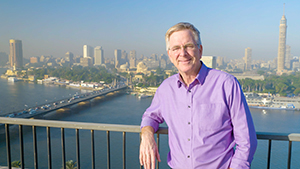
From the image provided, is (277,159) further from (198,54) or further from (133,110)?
(133,110)

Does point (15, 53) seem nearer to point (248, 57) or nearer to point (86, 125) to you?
point (86, 125)

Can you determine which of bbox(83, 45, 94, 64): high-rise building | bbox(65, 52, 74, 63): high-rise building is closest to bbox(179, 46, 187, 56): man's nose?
bbox(65, 52, 74, 63): high-rise building

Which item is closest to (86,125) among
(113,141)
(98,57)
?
(113,141)

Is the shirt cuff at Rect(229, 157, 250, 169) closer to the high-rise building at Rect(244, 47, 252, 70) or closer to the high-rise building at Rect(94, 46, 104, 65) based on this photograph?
the high-rise building at Rect(244, 47, 252, 70)

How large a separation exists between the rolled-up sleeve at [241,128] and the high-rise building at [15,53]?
26.2 meters

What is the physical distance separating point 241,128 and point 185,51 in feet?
0.59

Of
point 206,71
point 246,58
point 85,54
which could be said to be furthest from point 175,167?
point 85,54

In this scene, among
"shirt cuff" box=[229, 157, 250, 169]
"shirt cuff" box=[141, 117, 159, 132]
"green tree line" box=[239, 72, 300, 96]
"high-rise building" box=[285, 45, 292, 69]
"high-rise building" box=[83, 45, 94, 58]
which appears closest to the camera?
"shirt cuff" box=[229, 157, 250, 169]

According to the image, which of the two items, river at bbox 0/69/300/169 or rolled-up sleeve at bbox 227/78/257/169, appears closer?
rolled-up sleeve at bbox 227/78/257/169

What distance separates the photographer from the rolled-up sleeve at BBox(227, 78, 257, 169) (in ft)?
1.42

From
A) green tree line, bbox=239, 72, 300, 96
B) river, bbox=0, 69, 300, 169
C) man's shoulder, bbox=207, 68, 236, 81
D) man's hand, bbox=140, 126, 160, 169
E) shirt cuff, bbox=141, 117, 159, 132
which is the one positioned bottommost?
river, bbox=0, 69, 300, 169

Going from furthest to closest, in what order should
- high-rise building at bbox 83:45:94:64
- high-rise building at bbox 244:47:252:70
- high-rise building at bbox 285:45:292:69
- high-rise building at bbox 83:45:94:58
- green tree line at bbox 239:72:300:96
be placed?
high-rise building at bbox 83:45:94:58 < high-rise building at bbox 83:45:94:64 < high-rise building at bbox 244:47:252:70 < high-rise building at bbox 285:45:292:69 < green tree line at bbox 239:72:300:96

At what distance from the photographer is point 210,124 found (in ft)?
1.51

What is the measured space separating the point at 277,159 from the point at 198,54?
608 cm
